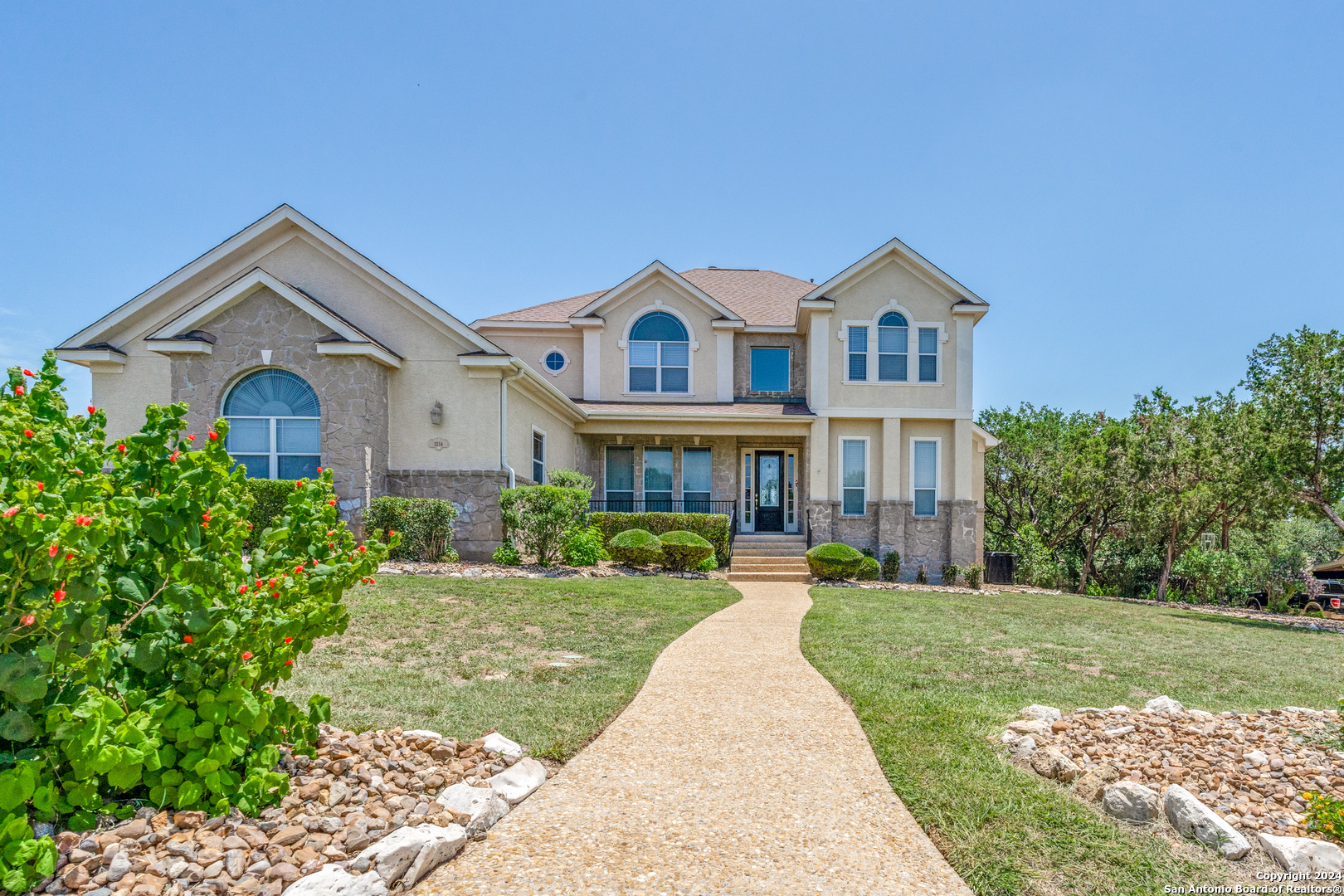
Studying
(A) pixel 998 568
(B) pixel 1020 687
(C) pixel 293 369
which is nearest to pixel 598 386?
(C) pixel 293 369

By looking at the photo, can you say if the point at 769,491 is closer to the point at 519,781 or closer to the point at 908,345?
the point at 908,345

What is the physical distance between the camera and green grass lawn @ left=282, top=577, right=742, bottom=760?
A: 17.4ft

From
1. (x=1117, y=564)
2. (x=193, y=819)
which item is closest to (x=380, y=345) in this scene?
(x=193, y=819)

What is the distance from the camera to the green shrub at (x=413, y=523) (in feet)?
46.4

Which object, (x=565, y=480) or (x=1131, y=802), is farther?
(x=565, y=480)

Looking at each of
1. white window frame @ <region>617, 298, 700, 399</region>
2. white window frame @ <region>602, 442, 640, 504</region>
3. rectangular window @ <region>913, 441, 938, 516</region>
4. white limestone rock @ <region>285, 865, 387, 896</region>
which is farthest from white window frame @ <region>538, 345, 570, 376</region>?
white limestone rock @ <region>285, 865, 387, 896</region>

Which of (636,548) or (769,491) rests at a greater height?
(769,491)

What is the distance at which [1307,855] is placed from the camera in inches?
131

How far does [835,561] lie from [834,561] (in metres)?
0.02

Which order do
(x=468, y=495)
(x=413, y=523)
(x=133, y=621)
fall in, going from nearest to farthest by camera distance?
(x=133, y=621) → (x=413, y=523) → (x=468, y=495)

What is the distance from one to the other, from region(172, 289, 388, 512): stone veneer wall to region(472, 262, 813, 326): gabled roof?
260 inches

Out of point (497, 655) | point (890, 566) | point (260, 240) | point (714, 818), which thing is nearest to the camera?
point (714, 818)

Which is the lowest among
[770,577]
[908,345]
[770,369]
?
[770,577]

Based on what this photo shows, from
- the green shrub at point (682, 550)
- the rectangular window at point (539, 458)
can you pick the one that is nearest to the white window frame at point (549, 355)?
the rectangular window at point (539, 458)
